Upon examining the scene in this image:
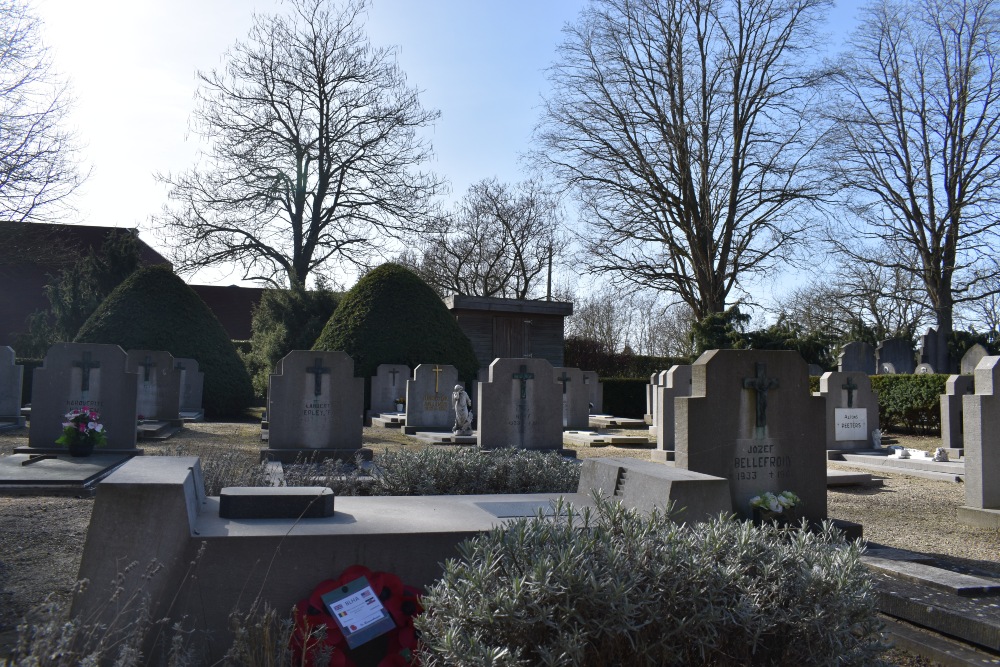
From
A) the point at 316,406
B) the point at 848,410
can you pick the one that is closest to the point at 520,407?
the point at 316,406

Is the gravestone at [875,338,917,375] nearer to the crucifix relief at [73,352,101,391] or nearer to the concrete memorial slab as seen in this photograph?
the concrete memorial slab

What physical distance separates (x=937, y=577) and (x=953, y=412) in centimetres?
1025

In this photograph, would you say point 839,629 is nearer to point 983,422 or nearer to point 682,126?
point 983,422

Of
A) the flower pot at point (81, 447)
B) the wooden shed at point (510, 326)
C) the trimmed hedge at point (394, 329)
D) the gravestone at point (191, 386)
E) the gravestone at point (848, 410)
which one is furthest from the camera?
the wooden shed at point (510, 326)

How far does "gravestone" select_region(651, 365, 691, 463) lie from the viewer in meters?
13.0

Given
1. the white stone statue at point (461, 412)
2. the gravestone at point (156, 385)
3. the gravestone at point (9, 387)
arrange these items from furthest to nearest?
the gravestone at point (156, 385)
the gravestone at point (9, 387)
the white stone statue at point (461, 412)

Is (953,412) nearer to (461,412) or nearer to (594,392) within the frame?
(461,412)

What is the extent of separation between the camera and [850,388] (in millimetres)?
13352

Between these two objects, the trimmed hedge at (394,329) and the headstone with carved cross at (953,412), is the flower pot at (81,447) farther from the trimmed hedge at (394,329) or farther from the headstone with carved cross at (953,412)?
the headstone with carved cross at (953,412)

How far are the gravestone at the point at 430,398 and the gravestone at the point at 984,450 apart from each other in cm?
1083

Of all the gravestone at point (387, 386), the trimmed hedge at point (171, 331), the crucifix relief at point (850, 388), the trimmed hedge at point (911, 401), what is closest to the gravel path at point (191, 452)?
the crucifix relief at point (850, 388)

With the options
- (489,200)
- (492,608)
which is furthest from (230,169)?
(492,608)

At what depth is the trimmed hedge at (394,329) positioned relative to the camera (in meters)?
20.5

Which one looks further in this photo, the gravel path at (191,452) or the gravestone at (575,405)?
the gravestone at (575,405)
